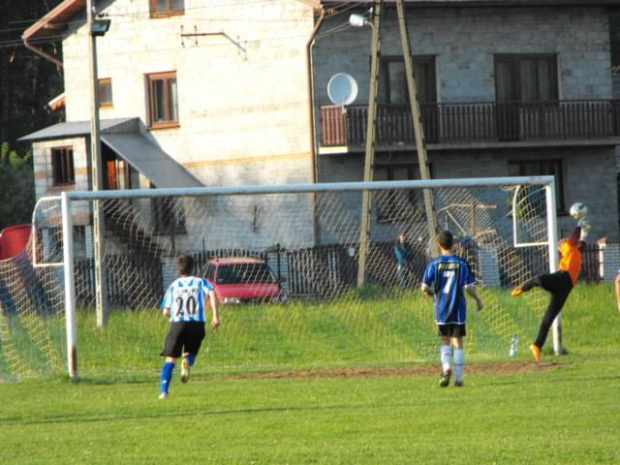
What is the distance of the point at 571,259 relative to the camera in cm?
1814

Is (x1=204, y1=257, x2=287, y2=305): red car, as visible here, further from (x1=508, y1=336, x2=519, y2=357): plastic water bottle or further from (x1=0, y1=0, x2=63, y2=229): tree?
(x1=0, y1=0, x2=63, y2=229): tree

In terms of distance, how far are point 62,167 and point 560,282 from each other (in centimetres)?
2765

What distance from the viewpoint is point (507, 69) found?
→ 40625 mm

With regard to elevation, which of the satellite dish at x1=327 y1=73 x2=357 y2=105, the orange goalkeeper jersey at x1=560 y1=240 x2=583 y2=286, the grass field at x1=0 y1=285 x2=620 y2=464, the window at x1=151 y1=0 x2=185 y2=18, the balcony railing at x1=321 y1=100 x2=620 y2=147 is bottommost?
the grass field at x1=0 y1=285 x2=620 y2=464

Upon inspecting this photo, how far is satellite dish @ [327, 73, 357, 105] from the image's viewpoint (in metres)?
34.0

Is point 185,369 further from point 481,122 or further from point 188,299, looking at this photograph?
point 481,122

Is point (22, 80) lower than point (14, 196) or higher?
higher

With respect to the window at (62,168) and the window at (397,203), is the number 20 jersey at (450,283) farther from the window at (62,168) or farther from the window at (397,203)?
the window at (62,168)

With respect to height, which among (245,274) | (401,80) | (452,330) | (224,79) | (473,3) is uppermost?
(473,3)

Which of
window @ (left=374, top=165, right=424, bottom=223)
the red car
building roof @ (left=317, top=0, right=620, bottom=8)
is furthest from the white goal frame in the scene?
building roof @ (left=317, top=0, right=620, bottom=8)

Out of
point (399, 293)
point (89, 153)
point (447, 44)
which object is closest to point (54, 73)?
point (89, 153)

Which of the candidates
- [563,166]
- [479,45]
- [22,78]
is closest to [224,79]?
[479,45]

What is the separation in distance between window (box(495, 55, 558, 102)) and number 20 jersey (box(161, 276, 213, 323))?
85.5 feet

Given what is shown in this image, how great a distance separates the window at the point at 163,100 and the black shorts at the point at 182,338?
85.7 feet
